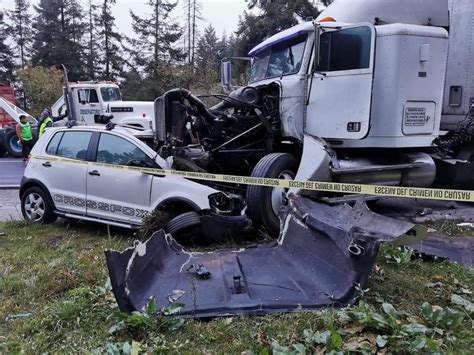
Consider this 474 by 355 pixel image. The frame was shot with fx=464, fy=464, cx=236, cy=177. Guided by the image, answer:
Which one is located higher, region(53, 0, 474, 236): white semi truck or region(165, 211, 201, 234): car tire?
region(53, 0, 474, 236): white semi truck

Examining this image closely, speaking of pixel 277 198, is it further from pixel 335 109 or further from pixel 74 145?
pixel 74 145

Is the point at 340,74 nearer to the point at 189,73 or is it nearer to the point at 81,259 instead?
the point at 81,259

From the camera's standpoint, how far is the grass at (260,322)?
297 cm

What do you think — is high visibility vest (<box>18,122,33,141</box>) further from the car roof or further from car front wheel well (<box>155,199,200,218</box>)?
car front wheel well (<box>155,199,200,218</box>)

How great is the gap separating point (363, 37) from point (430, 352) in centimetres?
474

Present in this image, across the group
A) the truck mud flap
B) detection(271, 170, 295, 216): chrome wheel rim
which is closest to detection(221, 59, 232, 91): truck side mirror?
detection(271, 170, 295, 216): chrome wheel rim

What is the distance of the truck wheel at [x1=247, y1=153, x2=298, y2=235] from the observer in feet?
18.9

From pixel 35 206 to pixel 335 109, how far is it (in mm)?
4726

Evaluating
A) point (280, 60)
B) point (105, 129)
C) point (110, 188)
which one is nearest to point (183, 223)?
point (110, 188)

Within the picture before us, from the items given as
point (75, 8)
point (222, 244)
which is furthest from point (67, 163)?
point (75, 8)

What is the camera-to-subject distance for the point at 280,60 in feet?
23.9

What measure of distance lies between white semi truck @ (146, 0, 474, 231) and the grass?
210 cm

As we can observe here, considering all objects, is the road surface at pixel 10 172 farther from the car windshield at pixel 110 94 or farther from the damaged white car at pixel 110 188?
the damaged white car at pixel 110 188

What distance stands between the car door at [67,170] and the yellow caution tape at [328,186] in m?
0.08
